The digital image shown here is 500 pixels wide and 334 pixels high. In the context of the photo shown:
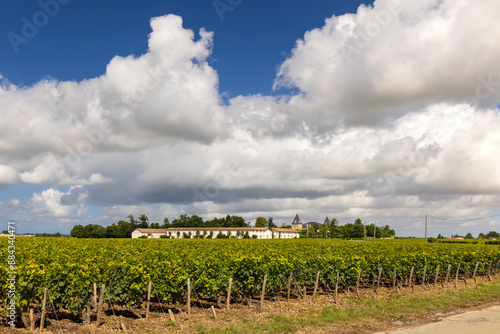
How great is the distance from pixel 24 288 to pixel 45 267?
1.05 meters

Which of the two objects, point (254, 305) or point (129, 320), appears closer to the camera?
point (129, 320)

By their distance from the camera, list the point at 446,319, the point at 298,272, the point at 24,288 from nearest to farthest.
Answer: the point at 24,288
the point at 446,319
the point at 298,272

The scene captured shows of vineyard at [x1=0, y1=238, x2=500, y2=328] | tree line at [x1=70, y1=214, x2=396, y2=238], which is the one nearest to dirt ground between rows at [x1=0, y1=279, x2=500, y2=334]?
vineyard at [x1=0, y1=238, x2=500, y2=328]

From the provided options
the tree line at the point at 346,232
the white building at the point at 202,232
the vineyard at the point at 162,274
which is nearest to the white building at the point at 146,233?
the white building at the point at 202,232

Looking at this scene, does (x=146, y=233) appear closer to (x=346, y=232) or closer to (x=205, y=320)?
(x=346, y=232)

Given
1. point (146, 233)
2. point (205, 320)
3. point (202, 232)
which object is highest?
point (205, 320)

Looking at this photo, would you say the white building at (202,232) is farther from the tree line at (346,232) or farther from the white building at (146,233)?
the tree line at (346,232)

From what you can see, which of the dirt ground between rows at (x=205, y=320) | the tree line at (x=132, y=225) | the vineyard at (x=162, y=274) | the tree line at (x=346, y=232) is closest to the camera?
the dirt ground between rows at (x=205, y=320)

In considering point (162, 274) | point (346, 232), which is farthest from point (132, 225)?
point (162, 274)

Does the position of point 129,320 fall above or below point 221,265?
below

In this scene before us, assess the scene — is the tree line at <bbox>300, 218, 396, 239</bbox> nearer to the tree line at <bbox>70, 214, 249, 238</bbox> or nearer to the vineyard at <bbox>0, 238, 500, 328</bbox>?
the tree line at <bbox>70, 214, 249, 238</bbox>

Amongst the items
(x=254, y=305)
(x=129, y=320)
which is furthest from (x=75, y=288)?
(x=254, y=305)

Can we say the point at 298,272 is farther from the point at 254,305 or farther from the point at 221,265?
the point at 221,265

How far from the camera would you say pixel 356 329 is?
38.4ft
